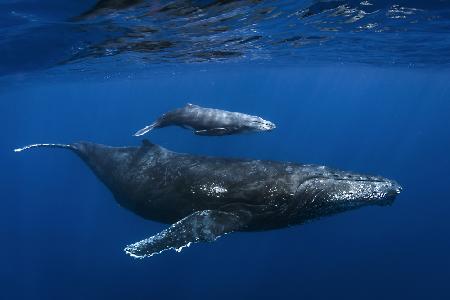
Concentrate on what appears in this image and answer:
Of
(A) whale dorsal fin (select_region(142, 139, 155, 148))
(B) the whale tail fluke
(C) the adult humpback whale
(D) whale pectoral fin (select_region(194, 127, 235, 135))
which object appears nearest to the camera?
(C) the adult humpback whale

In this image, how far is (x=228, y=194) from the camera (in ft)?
28.4

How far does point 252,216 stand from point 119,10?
30.2ft

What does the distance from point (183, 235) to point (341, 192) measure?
3233mm

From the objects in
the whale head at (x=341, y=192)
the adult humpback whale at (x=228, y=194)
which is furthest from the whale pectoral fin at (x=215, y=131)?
the whale head at (x=341, y=192)

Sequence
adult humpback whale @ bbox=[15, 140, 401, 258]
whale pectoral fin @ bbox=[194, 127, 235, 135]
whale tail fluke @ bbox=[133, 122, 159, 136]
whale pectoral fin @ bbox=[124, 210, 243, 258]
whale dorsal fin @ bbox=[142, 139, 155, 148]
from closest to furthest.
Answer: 1. whale pectoral fin @ bbox=[124, 210, 243, 258]
2. adult humpback whale @ bbox=[15, 140, 401, 258]
3. whale dorsal fin @ bbox=[142, 139, 155, 148]
4. whale pectoral fin @ bbox=[194, 127, 235, 135]
5. whale tail fluke @ bbox=[133, 122, 159, 136]

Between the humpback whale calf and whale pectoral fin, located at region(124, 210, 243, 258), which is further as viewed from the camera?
the humpback whale calf

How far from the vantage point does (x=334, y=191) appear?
25.7 feet

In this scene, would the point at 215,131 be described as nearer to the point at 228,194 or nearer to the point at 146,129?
the point at 146,129

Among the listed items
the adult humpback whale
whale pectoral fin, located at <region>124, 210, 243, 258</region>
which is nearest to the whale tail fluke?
the adult humpback whale

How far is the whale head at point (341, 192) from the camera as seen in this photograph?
748 centimetres

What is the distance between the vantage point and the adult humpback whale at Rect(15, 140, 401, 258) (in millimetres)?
7461

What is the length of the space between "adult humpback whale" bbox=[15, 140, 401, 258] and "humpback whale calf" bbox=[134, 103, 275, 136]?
437 centimetres

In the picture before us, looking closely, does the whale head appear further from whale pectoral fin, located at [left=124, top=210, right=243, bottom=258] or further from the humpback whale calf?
the humpback whale calf

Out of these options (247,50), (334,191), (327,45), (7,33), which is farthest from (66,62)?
(334,191)
